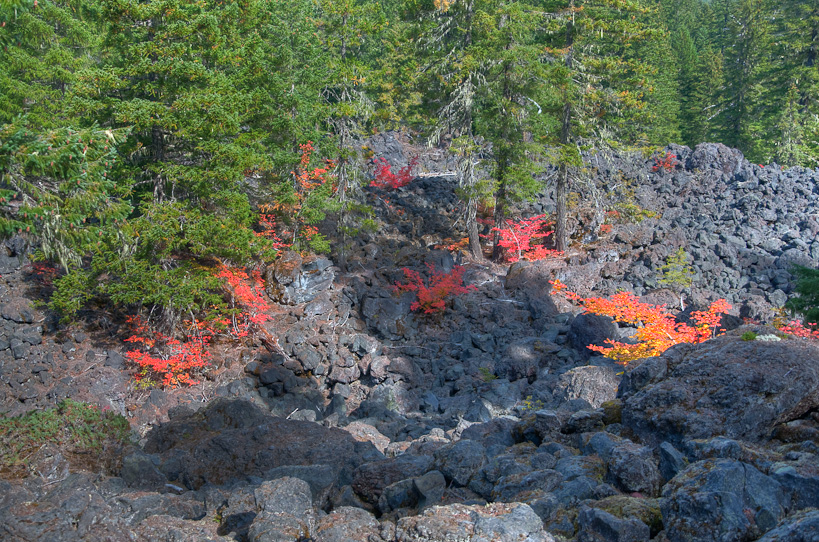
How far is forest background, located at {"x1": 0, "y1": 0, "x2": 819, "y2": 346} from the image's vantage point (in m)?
12.7

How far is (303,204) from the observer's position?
1847 centimetres

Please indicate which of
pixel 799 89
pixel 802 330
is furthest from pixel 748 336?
pixel 799 89

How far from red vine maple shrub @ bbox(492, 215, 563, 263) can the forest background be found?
812mm

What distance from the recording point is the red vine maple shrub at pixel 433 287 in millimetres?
18359

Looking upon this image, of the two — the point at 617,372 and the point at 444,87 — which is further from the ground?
the point at 444,87

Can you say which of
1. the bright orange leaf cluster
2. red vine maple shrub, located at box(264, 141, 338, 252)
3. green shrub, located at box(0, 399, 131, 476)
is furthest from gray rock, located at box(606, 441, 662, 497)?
red vine maple shrub, located at box(264, 141, 338, 252)

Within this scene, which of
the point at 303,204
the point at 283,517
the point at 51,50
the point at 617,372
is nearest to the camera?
the point at 283,517

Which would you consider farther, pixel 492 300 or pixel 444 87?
pixel 444 87

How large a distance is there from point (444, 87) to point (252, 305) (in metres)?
11.4

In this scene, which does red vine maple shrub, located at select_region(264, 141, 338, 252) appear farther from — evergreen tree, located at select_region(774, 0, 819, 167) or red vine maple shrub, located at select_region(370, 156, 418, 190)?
evergreen tree, located at select_region(774, 0, 819, 167)

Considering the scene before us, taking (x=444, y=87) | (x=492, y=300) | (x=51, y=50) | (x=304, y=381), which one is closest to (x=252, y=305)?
(x=304, y=381)

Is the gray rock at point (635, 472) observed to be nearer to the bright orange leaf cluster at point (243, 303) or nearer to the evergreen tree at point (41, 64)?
the bright orange leaf cluster at point (243, 303)

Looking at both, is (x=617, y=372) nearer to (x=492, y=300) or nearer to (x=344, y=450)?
(x=344, y=450)

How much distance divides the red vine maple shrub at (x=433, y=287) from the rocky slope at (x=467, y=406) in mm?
454
